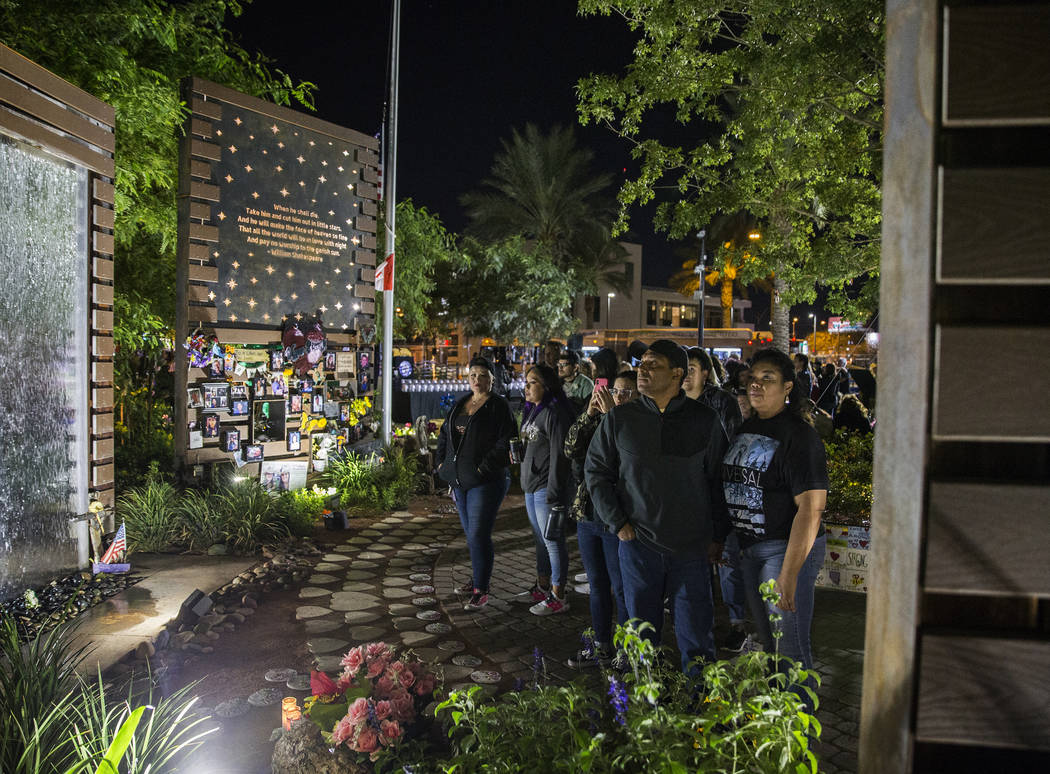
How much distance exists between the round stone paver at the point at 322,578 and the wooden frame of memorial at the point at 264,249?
301 centimetres

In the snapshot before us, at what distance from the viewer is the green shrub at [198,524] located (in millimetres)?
7066

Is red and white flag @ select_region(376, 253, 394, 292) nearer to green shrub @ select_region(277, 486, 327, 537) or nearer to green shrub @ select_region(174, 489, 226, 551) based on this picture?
green shrub @ select_region(277, 486, 327, 537)

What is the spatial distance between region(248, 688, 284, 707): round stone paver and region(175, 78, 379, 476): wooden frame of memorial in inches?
204

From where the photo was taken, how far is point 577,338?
973 inches

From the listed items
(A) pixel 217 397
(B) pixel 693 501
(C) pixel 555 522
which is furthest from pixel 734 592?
(A) pixel 217 397

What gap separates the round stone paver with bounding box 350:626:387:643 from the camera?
5125 mm

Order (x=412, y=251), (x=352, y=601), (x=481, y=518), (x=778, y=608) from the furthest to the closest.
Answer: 1. (x=412, y=251)
2. (x=352, y=601)
3. (x=481, y=518)
4. (x=778, y=608)

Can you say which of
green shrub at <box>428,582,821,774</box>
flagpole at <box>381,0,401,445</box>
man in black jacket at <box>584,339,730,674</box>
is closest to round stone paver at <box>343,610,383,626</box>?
man in black jacket at <box>584,339,730,674</box>

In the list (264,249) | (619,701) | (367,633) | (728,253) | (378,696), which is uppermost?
(728,253)

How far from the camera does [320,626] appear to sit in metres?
5.33

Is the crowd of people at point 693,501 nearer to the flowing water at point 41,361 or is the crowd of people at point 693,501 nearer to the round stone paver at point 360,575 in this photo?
the round stone paver at point 360,575

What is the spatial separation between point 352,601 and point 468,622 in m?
1.15

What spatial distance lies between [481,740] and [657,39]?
8119 mm

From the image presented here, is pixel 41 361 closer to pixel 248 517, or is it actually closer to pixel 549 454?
pixel 248 517
